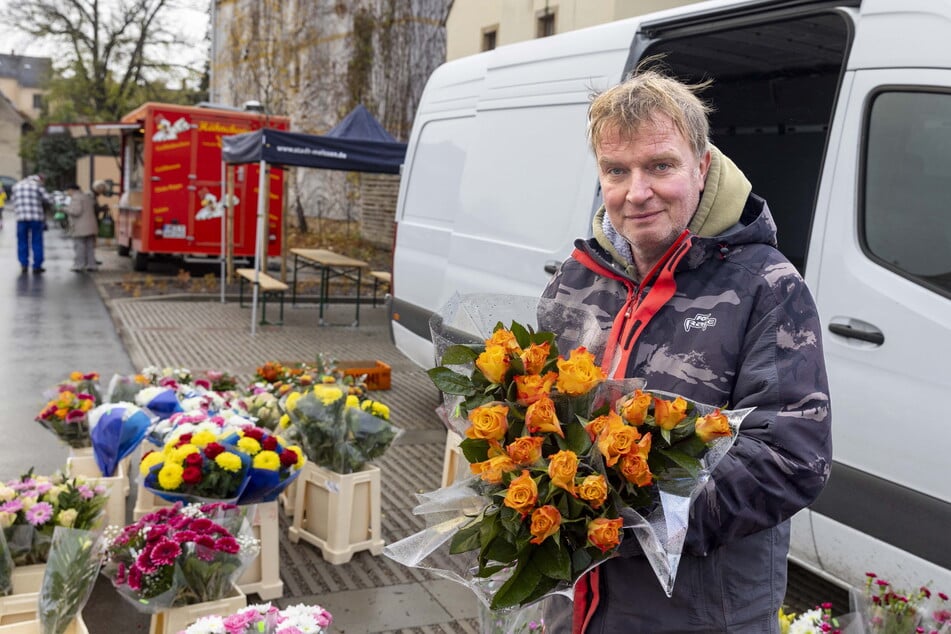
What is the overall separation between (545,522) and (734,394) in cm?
50

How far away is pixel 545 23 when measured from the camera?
17.0 metres

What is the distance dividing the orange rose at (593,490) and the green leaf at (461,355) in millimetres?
353

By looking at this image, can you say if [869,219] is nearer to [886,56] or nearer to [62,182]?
[886,56]

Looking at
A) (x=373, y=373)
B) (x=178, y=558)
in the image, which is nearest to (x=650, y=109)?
(x=178, y=558)

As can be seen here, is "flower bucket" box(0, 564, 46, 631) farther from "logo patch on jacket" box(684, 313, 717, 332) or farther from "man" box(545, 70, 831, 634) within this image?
"logo patch on jacket" box(684, 313, 717, 332)

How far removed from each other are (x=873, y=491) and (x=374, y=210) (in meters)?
22.7

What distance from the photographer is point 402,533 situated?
5.24 metres

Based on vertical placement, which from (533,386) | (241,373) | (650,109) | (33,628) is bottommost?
(241,373)

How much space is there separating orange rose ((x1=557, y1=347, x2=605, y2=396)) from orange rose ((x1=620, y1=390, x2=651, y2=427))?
72 millimetres

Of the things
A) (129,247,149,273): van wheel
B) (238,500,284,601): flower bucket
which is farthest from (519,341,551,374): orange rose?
(129,247,149,273): van wheel

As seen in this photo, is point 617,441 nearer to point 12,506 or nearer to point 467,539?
point 467,539

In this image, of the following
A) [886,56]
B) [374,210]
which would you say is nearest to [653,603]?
[886,56]

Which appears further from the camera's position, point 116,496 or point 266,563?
point 116,496

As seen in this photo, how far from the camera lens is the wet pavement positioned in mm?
4309
